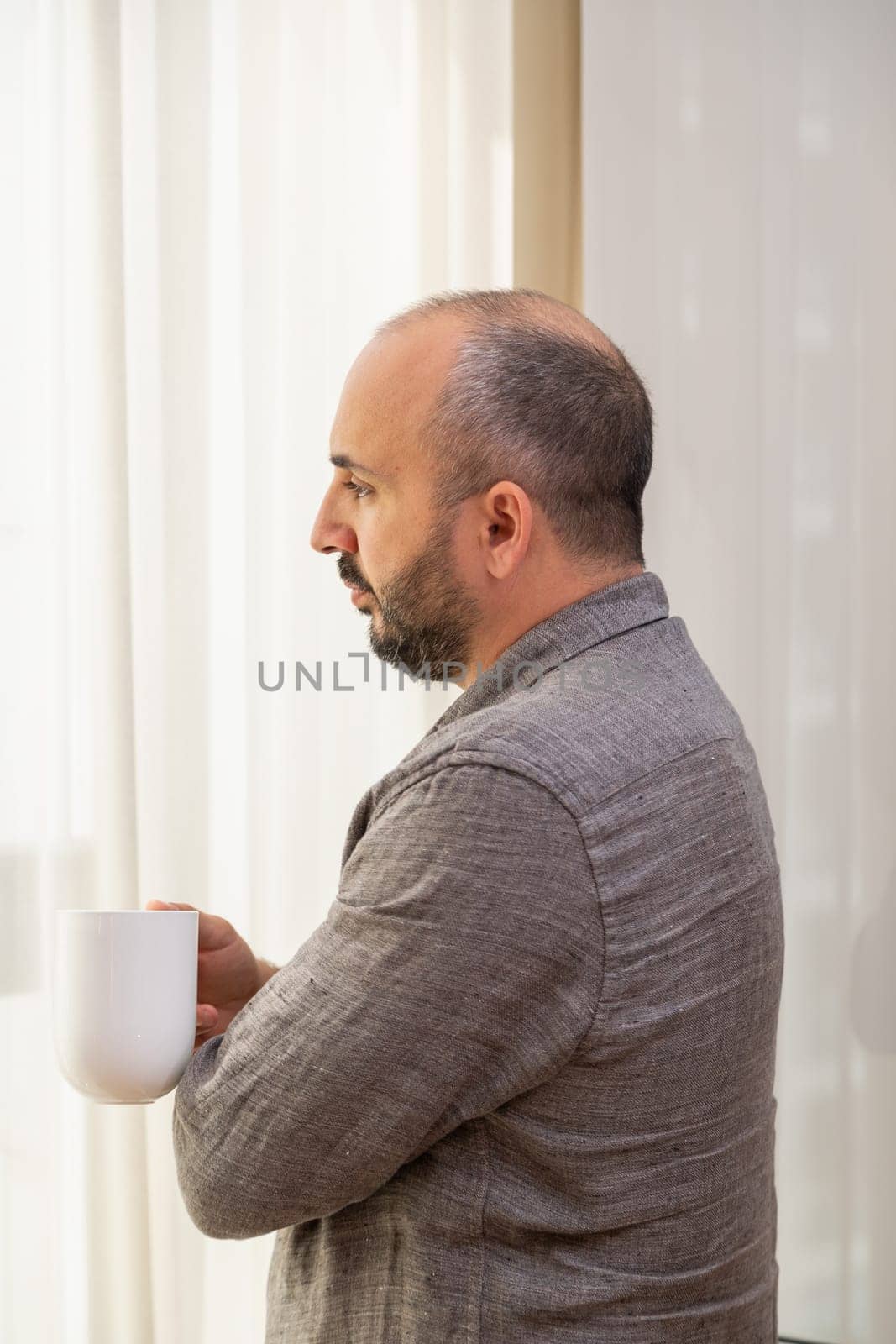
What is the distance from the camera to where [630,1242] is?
75 cm

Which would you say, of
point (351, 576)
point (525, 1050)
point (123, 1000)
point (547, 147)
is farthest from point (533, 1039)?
point (547, 147)

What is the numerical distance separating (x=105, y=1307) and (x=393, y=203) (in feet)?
4.25

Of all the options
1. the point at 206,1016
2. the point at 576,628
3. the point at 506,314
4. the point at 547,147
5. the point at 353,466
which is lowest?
the point at 206,1016

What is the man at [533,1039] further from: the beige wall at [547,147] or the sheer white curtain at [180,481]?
the beige wall at [547,147]

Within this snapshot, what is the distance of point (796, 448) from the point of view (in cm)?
156

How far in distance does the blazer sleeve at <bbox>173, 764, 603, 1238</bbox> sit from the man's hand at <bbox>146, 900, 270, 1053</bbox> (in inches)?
6.8

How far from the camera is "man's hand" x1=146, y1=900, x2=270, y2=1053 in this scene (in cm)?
92

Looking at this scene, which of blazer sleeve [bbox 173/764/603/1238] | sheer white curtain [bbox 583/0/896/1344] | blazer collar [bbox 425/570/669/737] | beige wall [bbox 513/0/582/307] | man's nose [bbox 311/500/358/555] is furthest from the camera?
beige wall [bbox 513/0/582/307]

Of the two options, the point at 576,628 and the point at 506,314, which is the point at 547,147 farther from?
the point at 576,628

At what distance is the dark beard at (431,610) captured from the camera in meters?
0.88

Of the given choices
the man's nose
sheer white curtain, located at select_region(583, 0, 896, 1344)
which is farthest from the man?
sheer white curtain, located at select_region(583, 0, 896, 1344)

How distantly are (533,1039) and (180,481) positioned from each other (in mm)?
921

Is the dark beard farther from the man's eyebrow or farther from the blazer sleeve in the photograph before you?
the blazer sleeve

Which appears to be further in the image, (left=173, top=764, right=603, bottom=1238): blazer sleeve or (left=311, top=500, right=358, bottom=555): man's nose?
(left=311, top=500, right=358, bottom=555): man's nose
